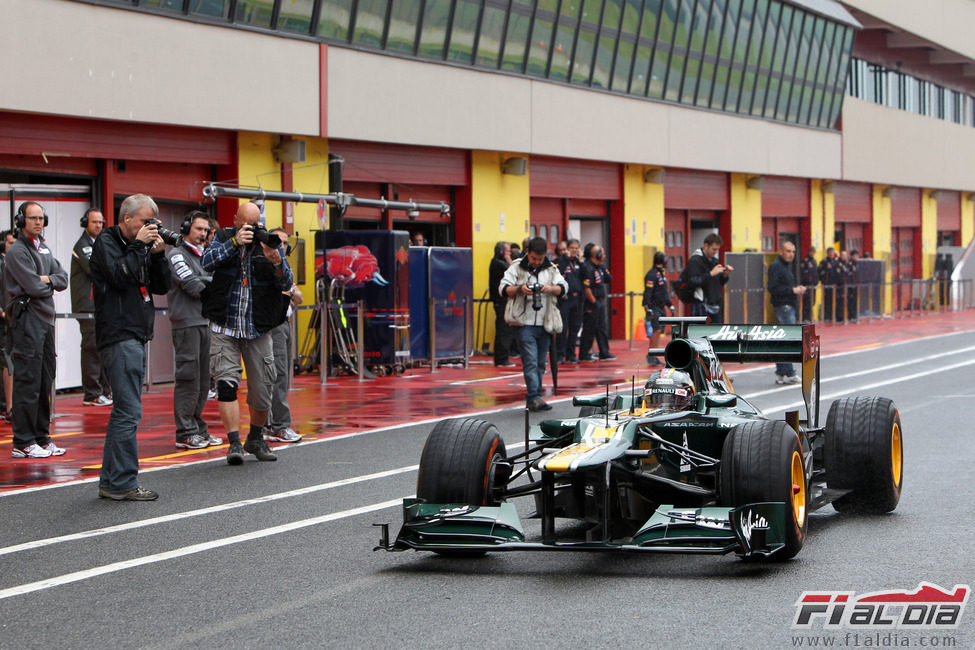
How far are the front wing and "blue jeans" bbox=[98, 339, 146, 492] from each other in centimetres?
298

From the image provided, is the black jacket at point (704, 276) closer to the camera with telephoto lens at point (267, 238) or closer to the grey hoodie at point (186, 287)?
the grey hoodie at point (186, 287)

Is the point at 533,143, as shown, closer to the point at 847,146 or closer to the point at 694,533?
the point at 847,146

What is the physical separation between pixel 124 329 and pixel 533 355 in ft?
20.5

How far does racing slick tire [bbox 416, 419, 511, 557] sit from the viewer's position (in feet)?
24.8

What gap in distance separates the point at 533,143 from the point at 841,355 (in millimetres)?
7102

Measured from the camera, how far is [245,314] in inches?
445

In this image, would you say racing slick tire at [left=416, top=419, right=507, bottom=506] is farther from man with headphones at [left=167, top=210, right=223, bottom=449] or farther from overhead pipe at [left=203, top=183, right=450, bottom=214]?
overhead pipe at [left=203, top=183, right=450, bottom=214]

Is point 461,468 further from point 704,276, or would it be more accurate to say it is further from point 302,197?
point 302,197

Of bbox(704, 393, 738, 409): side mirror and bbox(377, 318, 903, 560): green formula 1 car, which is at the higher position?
bbox(704, 393, 738, 409): side mirror

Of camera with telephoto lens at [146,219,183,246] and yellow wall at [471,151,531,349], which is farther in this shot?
yellow wall at [471,151,531,349]

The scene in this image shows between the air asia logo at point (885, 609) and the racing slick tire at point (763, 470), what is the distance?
59 centimetres

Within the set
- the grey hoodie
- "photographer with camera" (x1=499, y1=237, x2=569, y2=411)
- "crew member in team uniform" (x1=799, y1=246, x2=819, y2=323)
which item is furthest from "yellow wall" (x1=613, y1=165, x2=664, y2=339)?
the grey hoodie

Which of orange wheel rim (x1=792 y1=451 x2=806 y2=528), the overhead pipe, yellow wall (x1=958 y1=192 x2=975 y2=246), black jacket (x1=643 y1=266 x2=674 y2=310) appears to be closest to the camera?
orange wheel rim (x1=792 y1=451 x2=806 y2=528)

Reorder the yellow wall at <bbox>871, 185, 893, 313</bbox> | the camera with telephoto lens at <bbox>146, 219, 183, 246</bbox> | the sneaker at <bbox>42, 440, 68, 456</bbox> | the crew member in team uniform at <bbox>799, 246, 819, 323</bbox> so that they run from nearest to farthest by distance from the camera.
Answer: the camera with telephoto lens at <bbox>146, 219, 183, 246</bbox>, the sneaker at <bbox>42, 440, 68, 456</bbox>, the crew member in team uniform at <bbox>799, 246, 819, 323</bbox>, the yellow wall at <bbox>871, 185, 893, 313</bbox>
